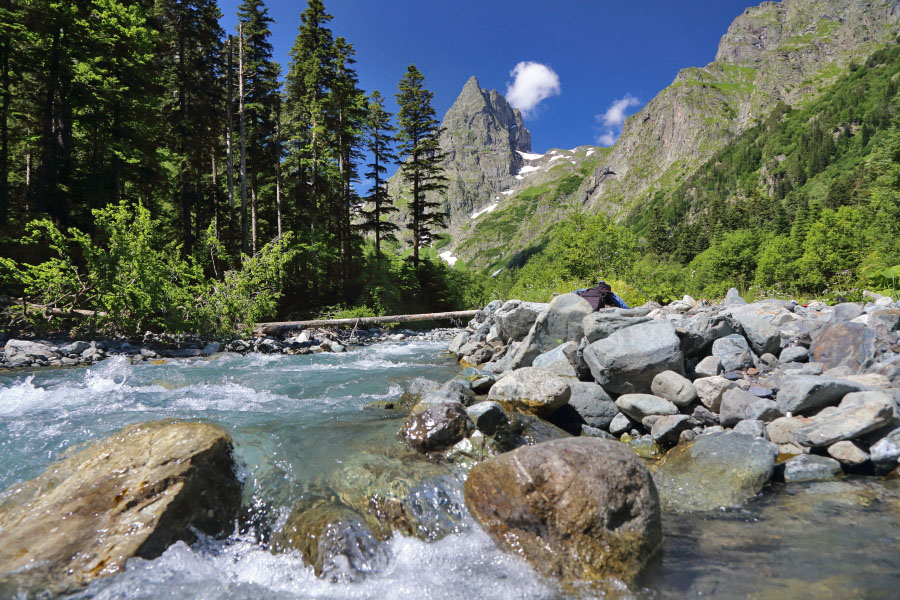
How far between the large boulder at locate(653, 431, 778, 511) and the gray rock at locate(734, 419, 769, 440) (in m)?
0.42

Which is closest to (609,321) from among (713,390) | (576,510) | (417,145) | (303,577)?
(713,390)

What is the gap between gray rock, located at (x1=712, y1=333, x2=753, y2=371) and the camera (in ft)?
23.1

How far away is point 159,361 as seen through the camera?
10.7 meters

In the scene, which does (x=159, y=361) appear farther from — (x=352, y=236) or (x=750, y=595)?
(x=352, y=236)

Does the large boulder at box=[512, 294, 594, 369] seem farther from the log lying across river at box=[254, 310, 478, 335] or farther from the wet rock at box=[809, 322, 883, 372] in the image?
the log lying across river at box=[254, 310, 478, 335]

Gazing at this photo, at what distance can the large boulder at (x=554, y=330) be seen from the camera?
9367 mm

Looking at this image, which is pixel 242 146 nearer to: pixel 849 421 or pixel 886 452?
→ pixel 849 421

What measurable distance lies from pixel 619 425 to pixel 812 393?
96.3 inches

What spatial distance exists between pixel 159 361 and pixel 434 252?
20317mm

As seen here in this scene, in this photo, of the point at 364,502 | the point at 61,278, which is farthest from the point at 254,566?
the point at 61,278

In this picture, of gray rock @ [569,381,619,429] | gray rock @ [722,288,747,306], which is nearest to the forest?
gray rock @ [722,288,747,306]

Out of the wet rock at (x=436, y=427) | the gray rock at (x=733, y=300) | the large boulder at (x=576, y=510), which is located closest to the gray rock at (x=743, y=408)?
the large boulder at (x=576, y=510)

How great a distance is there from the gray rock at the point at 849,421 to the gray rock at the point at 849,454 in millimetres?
91

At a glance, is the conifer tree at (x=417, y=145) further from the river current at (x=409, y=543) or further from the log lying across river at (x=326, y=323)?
the river current at (x=409, y=543)
